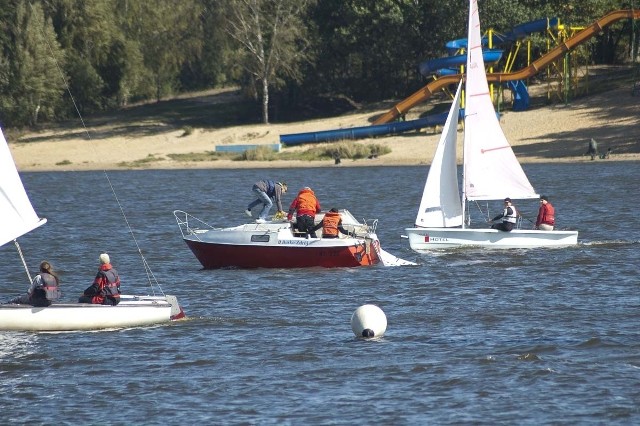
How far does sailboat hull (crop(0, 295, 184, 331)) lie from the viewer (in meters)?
23.3

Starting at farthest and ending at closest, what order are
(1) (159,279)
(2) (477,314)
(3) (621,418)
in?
(1) (159,279)
(2) (477,314)
(3) (621,418)

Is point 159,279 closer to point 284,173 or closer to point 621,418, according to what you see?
point 621,418

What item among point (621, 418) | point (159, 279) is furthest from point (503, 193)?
point (621, 418)

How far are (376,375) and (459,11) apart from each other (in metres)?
64.6

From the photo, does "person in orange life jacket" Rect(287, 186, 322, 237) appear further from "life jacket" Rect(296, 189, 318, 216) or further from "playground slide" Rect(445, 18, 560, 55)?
"playground slide" Rect(445, 18, 560, 55)

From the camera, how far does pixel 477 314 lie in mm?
25547

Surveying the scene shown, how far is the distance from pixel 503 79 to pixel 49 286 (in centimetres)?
5559

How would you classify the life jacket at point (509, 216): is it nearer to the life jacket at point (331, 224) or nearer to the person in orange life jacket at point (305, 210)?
the life jacket at point (331, 224)

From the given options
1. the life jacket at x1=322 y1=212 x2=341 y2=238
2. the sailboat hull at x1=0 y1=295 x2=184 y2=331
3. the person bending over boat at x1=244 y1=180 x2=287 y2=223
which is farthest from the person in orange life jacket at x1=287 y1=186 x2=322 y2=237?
the sailboat hull at x1=0 y1=295 x2=184 y2=331

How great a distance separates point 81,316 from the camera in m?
23.6

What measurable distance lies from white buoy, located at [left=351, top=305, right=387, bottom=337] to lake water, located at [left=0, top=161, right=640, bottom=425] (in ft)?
0.77

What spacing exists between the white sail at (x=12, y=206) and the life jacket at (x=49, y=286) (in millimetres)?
867

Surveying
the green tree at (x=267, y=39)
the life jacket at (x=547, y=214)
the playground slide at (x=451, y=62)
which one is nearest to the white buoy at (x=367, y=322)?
the life jacket at (x=547, y=214)

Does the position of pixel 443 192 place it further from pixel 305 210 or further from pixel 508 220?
pixel 305 210
